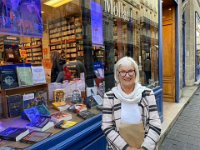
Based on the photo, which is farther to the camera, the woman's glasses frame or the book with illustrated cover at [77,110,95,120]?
the book with illustrated cover at [77,110,95,120]

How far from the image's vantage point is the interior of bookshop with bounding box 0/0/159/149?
7.50 feet

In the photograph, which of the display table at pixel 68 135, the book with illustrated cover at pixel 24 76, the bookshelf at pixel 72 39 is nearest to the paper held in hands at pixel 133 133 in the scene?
the display table at pixel 68 135

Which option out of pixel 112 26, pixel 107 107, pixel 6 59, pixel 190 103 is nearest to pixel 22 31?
pixel 6 59

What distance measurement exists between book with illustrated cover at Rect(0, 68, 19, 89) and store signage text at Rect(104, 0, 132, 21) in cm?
184

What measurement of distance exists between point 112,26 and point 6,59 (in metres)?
1.81

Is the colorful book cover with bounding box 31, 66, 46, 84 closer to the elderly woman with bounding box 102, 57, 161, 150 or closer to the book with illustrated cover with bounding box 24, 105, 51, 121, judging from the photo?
the book with illustrated cover with bounding box 24, 105, 51, 121

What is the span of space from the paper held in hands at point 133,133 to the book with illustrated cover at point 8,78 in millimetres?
1212

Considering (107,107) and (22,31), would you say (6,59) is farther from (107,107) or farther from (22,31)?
(107,107)

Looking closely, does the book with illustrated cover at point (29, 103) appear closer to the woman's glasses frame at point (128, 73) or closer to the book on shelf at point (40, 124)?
the book on shelf at point (40, 124)

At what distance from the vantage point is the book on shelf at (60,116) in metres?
2.48

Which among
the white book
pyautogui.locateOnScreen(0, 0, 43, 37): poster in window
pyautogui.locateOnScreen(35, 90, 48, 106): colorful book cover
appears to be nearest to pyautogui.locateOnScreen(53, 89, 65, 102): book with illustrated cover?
pyautogui.locateOnScreen(35, 90, 48, 106): colorful book cover

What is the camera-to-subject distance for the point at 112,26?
3814 millimetres

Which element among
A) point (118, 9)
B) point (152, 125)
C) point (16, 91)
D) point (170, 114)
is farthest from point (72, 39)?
point (170, 114)

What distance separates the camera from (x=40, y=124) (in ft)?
7.44
